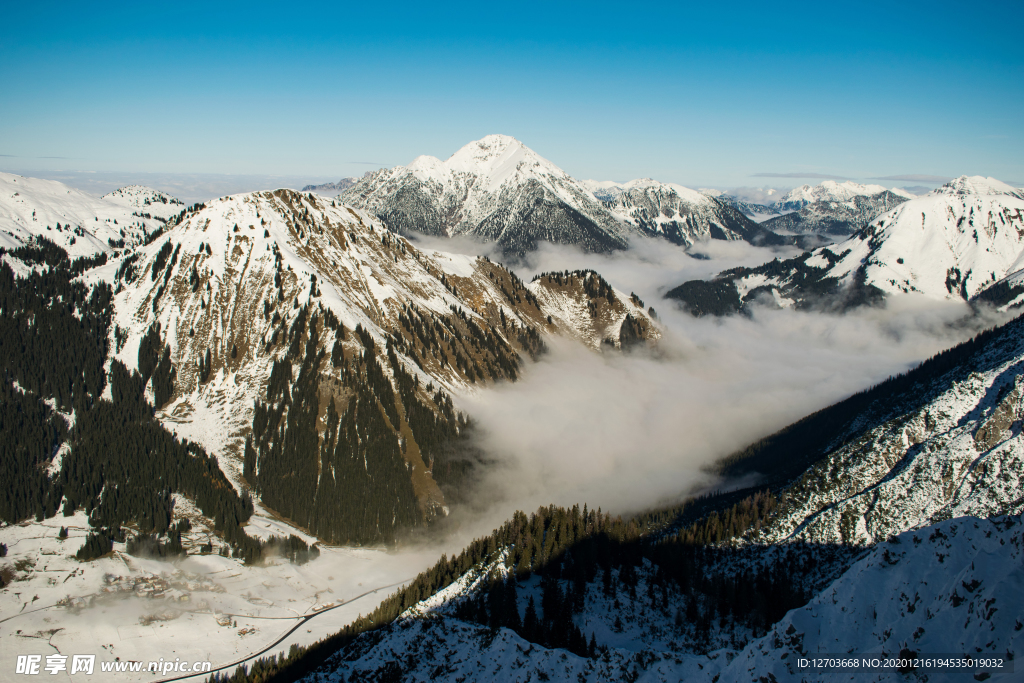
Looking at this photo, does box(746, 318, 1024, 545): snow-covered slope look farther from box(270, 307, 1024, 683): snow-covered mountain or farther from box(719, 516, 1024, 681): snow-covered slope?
box(719, 516, 1024, 681): snow-covered slope

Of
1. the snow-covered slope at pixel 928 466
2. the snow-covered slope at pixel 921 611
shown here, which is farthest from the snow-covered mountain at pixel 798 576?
the snow-covered slope at pixel 928 466

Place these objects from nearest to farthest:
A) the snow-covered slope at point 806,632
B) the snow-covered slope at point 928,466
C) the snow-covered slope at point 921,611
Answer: the snow-covered slope at point 921,611, the snow-covered slope at point 806,632, the snow-covered slope at point 928,466

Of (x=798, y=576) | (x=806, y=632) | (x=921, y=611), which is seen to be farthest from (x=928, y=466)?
(x=806, y=632)

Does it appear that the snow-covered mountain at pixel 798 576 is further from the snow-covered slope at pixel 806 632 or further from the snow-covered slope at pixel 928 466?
the snow-covered slope at pixel 928 466

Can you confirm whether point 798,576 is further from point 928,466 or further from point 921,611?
point 921,611

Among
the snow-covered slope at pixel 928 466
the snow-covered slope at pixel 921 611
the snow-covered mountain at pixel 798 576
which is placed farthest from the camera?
the snow-covered slope at pixel 928 466

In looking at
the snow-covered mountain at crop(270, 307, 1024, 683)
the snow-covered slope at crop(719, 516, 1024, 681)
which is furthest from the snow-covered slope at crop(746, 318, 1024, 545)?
the snow-covered slope at crop(719, 516, 1024, 681)

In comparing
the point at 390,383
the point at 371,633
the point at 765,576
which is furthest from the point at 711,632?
the point at 390,383

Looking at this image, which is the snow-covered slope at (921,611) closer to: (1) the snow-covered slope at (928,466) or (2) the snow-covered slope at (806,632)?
(2) the snow-covered slope at (806,632)

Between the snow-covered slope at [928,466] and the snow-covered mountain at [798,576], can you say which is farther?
the snow-covered slope at [928,466]

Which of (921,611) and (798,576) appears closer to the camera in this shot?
(921,611)

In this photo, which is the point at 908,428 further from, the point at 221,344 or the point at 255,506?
the point at 221,344
